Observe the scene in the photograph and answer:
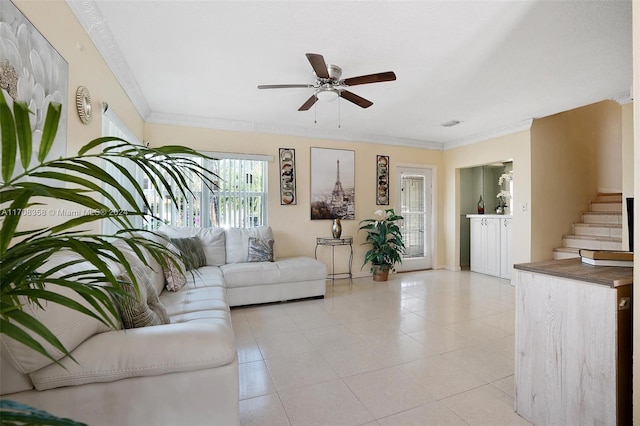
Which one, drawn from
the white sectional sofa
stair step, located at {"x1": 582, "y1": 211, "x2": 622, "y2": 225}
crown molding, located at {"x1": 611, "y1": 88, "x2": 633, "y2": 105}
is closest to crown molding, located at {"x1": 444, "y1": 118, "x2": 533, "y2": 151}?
crown molding, located at {"x1": 611, "y1": 88, "x2": 633, "y2": 105}

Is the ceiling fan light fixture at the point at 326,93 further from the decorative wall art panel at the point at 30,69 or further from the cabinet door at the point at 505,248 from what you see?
the cabinet door at the point at 505,248

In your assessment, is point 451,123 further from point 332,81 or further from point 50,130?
point 50,130

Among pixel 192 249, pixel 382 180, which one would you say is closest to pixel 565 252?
pixel 382 180

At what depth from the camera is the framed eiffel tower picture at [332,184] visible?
4879 millimetres

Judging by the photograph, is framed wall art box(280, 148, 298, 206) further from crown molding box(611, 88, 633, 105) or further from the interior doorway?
crown molding box(611, 88, 633, 105)

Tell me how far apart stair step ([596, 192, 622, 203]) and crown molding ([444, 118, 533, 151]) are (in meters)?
1.86

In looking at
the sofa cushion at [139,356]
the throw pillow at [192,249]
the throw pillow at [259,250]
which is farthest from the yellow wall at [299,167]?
the sofa cushion at [139,356]

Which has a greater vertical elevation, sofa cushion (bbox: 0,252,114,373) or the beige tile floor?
sofa cushion (bbox: 0,252,114,373)

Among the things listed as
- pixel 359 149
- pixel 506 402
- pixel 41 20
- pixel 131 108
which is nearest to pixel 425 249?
pixel 359 149

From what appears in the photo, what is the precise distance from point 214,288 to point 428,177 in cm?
458

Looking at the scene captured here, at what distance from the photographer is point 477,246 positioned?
5.51m

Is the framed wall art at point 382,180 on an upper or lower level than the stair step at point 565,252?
upper

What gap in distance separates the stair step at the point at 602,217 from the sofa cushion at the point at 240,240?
4.92 metres

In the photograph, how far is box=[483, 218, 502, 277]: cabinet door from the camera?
5.12 meters
